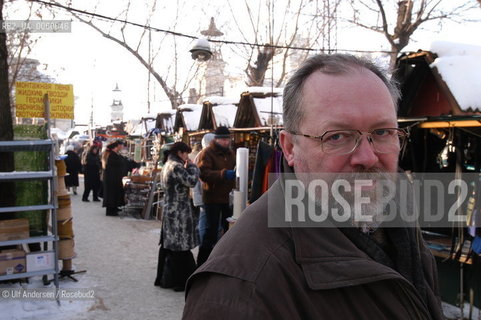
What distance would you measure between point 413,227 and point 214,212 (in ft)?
15.1

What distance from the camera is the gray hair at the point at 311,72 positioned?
1.32m

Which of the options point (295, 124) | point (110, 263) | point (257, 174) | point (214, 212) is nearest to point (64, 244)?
point (110, 263)

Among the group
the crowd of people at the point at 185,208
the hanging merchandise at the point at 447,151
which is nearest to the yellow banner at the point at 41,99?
the crowd of people at the point at 185,208

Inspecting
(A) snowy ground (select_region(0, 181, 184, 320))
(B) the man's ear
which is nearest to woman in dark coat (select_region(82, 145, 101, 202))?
(A) snowy ground (select_region(0, 181, 184, 320))

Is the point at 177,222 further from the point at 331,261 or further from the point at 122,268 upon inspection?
the point at 331,261

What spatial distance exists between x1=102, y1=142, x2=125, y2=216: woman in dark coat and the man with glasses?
10.6 meters

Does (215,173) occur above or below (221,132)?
below

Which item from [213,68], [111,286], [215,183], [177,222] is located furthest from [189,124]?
[213,68]

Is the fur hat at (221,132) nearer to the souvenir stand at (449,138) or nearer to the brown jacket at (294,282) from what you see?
the souvenir stand at (449,138)

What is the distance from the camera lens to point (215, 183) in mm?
5926

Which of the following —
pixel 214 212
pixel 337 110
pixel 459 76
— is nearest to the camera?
pixel 337 110

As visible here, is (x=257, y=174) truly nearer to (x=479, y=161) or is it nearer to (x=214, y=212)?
(x=214, y=212)

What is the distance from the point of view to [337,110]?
124 cm

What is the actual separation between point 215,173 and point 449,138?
9.88 feet
